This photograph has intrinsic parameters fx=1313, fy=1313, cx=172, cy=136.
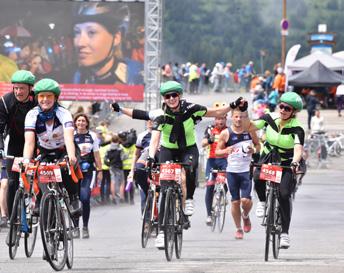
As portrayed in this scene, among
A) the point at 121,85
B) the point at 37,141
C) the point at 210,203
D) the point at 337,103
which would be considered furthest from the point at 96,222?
the point at 337,103

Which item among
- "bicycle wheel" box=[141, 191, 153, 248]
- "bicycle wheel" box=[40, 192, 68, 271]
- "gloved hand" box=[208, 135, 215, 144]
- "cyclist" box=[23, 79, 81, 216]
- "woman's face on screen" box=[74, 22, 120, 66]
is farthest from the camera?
"woman's face on screen" box=[74, 22, 120, 66]

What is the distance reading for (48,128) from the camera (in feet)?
41.1

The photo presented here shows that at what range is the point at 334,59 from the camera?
56.8m

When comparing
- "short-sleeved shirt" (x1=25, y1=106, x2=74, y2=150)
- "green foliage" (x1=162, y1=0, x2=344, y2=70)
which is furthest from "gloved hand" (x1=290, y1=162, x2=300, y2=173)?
"green foliage" (x1=162, y1=0, x2=344, y2=70)

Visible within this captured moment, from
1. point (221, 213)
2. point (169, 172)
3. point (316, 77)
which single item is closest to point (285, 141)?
point (169, 172)

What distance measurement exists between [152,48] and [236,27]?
50430mm

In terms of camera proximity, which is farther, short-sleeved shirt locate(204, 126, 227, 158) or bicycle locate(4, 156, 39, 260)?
short-sleeved shirt locate(204, 126, 227, 158)

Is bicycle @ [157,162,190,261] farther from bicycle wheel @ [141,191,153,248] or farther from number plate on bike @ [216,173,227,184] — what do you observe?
number plate on bike @ [216,173,227,184]

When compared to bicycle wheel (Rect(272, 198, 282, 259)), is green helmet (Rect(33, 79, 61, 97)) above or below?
above

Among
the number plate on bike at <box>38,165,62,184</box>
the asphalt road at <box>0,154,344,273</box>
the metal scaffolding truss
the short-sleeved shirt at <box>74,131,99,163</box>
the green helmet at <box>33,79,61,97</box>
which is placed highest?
the metal scaffolding truss

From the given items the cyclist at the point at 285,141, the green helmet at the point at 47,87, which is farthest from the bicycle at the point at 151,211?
the green helmet at the point at 47,87

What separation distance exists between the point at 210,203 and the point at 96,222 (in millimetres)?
2407

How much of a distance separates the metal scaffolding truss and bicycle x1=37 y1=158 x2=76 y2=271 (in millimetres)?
21060

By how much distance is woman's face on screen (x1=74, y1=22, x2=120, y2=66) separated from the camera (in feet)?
113
